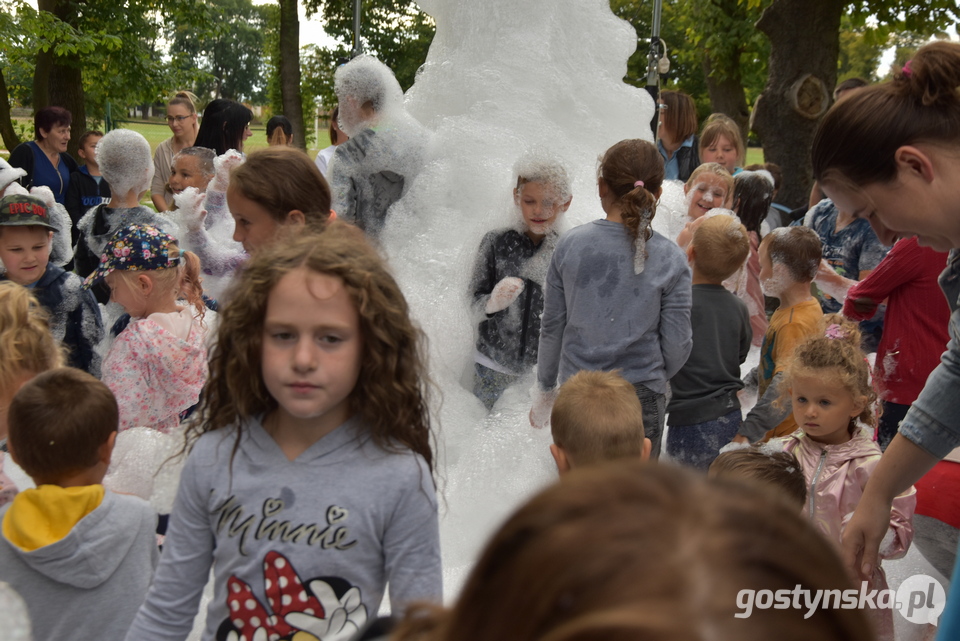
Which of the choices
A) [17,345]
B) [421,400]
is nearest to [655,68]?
[17,345]

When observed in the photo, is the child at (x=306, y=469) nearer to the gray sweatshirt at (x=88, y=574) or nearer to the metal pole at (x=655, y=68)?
the gray sweatshirt at (x=88, y=574)

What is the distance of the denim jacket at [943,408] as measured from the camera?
5.50 feet

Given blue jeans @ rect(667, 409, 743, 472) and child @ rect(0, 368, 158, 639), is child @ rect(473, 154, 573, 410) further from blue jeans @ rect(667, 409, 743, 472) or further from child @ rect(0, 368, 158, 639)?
child @ rect(0, 368, 158, 639)

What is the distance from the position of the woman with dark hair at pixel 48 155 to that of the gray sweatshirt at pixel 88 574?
195 inches

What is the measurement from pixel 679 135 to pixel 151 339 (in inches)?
148

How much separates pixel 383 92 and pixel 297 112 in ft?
41.1

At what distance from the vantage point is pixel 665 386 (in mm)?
3100

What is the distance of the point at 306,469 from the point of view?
150cm

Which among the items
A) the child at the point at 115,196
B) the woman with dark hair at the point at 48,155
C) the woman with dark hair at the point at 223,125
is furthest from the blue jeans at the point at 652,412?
the woman with dark hair at the point at 48,155

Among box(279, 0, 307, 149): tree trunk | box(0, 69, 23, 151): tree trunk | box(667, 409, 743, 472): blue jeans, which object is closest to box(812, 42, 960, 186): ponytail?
box(667, 409, 743, 472): blue jeans

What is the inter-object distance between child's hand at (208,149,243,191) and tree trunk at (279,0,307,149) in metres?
12.2

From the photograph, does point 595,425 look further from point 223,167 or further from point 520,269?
point 223,167

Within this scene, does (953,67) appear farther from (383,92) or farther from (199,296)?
(383,92)

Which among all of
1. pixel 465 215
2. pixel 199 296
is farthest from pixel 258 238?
pixel 465 215
